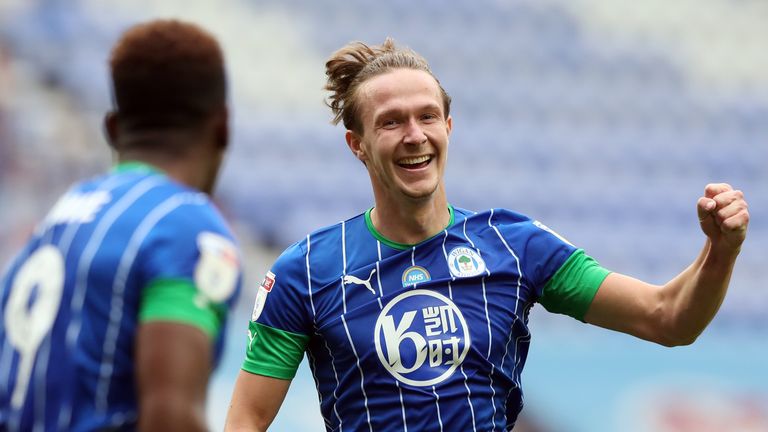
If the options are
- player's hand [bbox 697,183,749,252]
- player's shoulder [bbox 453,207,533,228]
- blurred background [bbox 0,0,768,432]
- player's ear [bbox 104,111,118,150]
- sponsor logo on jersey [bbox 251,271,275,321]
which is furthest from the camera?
blurred background [bbox 0,0,768,432]

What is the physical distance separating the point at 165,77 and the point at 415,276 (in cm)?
134

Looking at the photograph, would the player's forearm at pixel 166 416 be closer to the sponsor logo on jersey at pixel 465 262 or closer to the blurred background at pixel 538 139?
the sponsor logo on jersey at pixel 465 262

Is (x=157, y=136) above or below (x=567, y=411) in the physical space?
above

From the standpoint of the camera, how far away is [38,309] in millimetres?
2672

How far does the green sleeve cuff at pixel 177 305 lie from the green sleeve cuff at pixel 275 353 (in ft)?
3.81

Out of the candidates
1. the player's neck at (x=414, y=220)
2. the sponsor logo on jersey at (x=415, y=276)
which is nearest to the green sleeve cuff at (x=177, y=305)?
the sponsor logo on jersey at (x=415, y=276)

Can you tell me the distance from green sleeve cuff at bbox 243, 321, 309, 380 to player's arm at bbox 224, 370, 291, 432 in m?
0.02

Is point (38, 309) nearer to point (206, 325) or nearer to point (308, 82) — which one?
point (206, 325)

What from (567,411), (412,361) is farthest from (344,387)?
(567,411)

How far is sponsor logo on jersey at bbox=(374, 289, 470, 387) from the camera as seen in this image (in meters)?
3.65

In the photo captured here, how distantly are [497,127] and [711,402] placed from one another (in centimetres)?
395

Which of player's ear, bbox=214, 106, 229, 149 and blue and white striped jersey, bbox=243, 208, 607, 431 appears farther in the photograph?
blue and white striped jersey, bbox=243, 208, 607, 431

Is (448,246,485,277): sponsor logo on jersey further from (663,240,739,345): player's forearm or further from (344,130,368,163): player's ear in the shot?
(663,240,739,345): player's forearm

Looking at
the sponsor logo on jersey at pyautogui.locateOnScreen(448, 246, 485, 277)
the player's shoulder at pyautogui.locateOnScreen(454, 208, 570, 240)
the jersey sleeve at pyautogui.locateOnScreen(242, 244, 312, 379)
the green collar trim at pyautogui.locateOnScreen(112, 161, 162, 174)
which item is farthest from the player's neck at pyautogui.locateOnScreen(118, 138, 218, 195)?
the player's shoulder at pyautogui.locateOnScreen(454, 208, 570, 240)
